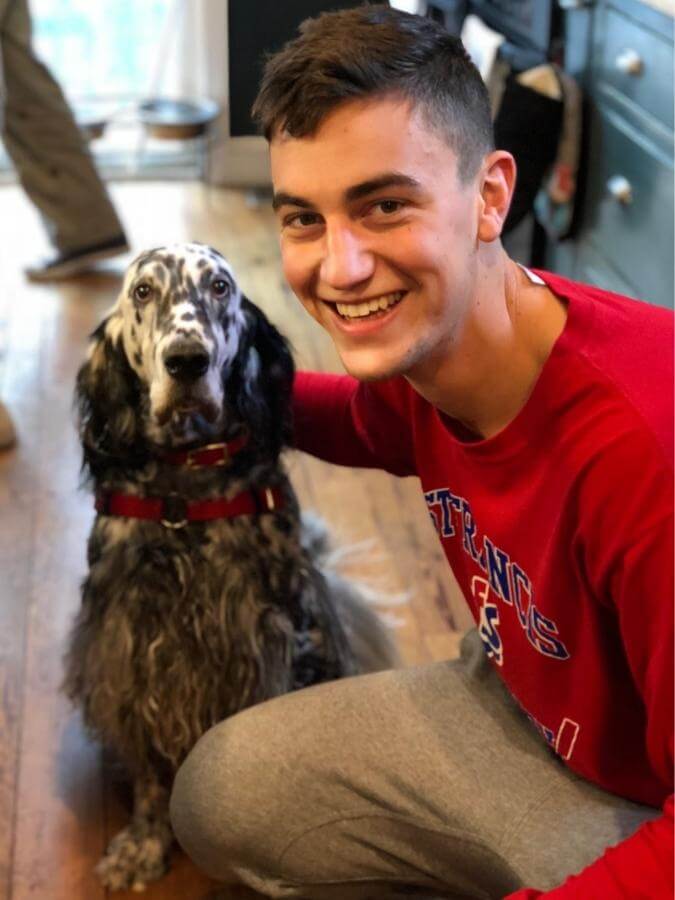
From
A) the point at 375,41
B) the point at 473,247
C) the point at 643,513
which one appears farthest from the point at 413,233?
the point at 643,513

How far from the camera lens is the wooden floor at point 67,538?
211 centimetres

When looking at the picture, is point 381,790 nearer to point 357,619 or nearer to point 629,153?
point 357,619

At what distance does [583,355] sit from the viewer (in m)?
1.32

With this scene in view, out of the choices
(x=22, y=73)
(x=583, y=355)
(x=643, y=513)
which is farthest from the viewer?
(x=22, y=73)

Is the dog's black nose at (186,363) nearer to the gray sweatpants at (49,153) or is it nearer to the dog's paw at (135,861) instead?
the dog's paw at (135,861)

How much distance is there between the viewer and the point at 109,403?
1.87m

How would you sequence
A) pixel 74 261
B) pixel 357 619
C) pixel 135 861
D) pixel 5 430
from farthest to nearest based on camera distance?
pixel 74 261 < pixel 5 430 < pixel 357 619 < pixel 135 861

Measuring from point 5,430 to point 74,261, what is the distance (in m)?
1.23

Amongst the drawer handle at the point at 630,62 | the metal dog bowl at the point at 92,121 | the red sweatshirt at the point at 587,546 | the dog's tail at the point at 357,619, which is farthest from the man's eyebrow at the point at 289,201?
the metal dog bowl at the point at 92,121

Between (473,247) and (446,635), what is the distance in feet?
4.47

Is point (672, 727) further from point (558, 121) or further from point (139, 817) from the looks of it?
point (558, 121)

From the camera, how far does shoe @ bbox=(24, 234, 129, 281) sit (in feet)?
14.1

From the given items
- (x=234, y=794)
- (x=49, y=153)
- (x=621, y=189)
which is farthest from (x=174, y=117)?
(x=234, y=794)

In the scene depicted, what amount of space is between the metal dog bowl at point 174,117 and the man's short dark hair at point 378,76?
0.95 meters
